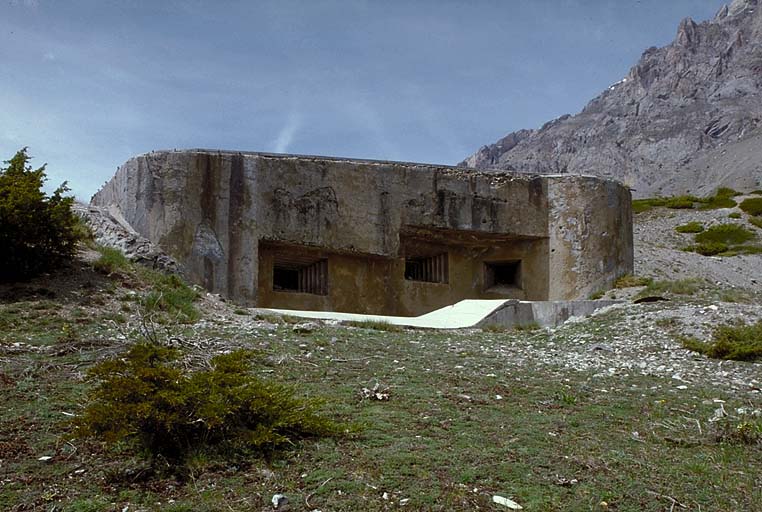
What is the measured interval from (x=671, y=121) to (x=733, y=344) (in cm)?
9207

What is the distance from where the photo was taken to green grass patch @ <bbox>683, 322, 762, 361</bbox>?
36.2 ft

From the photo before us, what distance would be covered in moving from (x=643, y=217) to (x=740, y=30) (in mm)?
79152

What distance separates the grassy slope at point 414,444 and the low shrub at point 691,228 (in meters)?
30.3

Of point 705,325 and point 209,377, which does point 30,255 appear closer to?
point 209,377

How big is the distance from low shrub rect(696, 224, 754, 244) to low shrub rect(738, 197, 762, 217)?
3123mm

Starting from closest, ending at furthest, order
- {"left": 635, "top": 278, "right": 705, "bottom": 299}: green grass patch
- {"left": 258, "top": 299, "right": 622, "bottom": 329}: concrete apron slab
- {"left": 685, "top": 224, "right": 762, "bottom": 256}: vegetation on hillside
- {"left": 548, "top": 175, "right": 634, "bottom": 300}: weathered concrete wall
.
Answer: {"left": 258, "top": 299, "right": 622, "bottom": 329}: concrete apron slab → {"left": 635, "top": 278, "right": 705, "bottom": 299}: green grass patch → {"left": 548, "top": 175, "right": 634, "bottom": 300}: weathered concrete wall → {"left": 685, "top": 224, "right": 762, "bottom": 256}: vegetation on hillside

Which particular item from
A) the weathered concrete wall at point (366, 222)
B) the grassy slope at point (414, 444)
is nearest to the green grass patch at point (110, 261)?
the weathered concrete wall at point (366, 222)

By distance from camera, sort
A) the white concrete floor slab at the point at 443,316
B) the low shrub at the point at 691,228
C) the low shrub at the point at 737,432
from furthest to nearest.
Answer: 1. the low shrub at the point at 691,228
2. the white concrete floor slab at the point at 443,316
3. the low shrub at the point at 737,432

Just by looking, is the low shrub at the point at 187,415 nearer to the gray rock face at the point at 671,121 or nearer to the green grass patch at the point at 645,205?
the green grass patch at the point at 645,205

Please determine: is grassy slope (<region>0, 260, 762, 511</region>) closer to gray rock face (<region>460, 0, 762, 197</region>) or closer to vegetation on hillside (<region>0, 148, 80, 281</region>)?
vegetation on hillside (<region>0, 148, 80, 281</region>)

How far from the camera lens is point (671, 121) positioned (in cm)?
9650

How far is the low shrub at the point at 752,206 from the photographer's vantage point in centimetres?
4034

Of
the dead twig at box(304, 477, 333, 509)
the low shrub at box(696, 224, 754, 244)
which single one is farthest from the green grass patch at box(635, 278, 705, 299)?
the low shrub at box(696, 224, 754, 244)

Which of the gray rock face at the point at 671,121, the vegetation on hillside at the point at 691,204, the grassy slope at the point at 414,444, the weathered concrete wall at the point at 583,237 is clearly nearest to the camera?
the grassy slope at the point at 414,444
